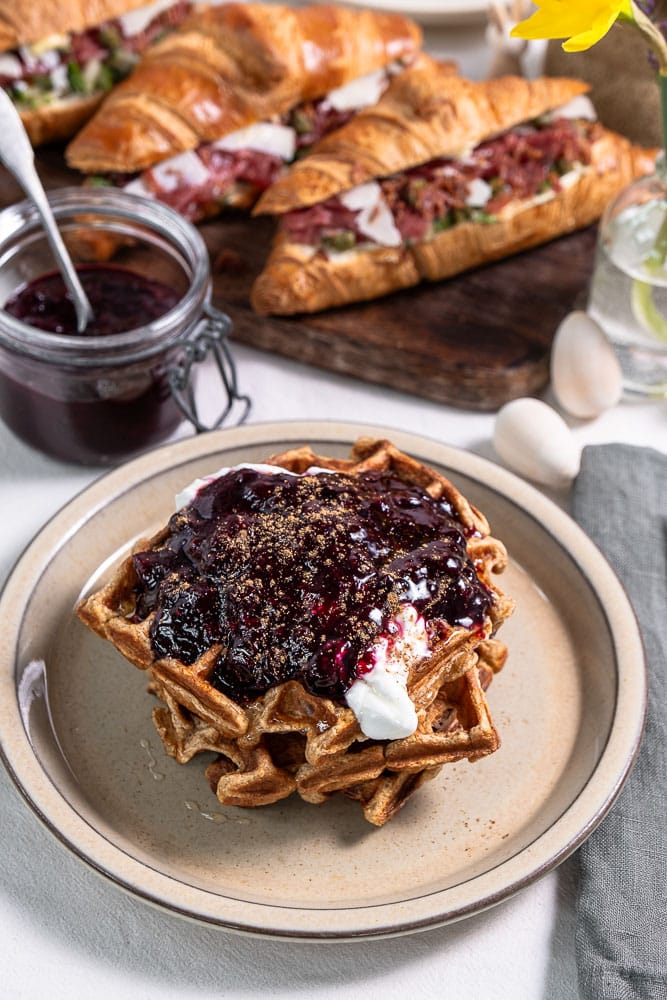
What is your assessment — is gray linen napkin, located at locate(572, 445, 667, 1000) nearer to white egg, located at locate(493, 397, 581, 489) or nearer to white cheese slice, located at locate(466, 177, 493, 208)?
white egg, located at locate(493, 397, 581, 489)

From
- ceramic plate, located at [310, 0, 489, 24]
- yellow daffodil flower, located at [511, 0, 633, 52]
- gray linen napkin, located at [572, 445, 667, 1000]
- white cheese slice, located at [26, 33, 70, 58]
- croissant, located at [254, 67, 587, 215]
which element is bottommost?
gray linen napkin, located at [572, 445, 667, 1000]

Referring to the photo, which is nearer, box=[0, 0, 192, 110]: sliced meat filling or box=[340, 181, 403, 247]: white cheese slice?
box=[340, 181, 403, 247]: white cheese slice

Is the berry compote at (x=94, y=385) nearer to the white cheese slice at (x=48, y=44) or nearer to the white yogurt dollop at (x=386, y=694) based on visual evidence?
the white yogurt dollop at (x=386, y=694)

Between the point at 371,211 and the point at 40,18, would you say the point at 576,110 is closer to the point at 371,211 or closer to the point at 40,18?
the point at 371,211

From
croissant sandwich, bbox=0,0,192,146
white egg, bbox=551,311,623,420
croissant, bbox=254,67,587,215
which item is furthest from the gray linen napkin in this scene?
croissant sandwich, bbox=0,0,192,146

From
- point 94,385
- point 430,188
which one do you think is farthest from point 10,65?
point 94,385

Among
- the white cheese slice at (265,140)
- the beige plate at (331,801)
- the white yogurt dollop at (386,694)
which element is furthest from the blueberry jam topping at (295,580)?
the white cheese slice at (265,140)
